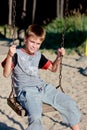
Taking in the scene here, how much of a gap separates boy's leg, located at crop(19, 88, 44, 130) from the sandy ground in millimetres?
1436

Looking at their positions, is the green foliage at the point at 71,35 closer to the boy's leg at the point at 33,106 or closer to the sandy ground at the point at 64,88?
the sandy ground at the point at 64,88

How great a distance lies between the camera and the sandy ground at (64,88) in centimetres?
583

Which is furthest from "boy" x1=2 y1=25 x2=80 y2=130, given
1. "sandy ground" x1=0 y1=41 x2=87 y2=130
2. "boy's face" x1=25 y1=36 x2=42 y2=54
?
"sandy ground" x1=0 y1=41 x2=87 y2=130

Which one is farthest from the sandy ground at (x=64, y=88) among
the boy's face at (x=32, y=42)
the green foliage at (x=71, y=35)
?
the boy's face at (x=32, y=42)

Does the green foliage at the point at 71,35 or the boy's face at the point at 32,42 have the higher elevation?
the boy's face at the point at 32,42

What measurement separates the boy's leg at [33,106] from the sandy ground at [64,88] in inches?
56.5

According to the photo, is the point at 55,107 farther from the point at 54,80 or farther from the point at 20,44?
the point at 20,44

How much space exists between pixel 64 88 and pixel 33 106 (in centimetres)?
364

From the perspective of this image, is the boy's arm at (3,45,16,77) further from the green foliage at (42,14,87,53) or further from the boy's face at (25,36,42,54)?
the green foliage at (42,14,87,53)

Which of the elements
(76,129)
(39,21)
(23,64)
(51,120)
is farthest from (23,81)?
(39,21)

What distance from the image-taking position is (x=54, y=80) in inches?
335

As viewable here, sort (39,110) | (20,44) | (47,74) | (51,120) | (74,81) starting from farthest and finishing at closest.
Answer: (20,44) < (47,74) < (74,81) < (51,120) < (39,110)

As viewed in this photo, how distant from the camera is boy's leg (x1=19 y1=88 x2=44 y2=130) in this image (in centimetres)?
419

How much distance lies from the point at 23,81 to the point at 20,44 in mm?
8346
